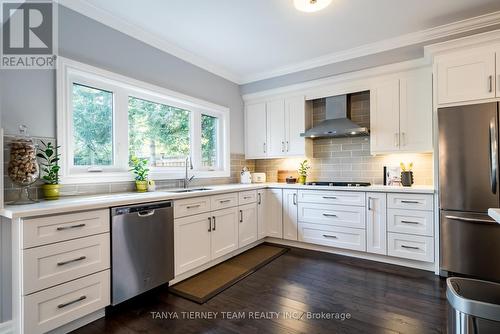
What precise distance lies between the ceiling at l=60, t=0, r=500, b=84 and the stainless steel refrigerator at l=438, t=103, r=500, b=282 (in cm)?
99

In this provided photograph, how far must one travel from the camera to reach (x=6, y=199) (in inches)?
74.5

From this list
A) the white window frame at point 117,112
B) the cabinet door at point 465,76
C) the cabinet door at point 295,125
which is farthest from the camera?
the cabinet door at point 295,125

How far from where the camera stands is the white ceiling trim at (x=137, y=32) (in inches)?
90.9

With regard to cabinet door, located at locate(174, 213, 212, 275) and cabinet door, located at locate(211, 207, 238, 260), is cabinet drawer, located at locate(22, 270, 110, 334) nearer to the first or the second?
cabinet door, located at locate(174, 213, 212, 275)

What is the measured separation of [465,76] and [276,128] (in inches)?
91.7

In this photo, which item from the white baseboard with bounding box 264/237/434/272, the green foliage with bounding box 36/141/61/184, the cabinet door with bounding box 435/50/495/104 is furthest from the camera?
the white baseboard with bounding box 264/237/434/272

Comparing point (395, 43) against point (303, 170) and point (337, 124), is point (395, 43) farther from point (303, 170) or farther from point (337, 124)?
point (303, 170)

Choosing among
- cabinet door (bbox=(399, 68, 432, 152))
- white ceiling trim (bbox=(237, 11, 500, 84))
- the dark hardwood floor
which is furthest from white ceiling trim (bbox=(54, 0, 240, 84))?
the dark hardwood floor

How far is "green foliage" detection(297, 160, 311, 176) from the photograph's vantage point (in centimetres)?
402

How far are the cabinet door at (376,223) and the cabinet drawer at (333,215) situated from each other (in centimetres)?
8

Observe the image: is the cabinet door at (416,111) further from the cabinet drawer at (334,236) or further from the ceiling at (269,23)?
the cabinet drawer at (334,236)

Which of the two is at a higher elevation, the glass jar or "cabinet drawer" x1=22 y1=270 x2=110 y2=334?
the glass jar

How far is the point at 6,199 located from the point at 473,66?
4112 mm

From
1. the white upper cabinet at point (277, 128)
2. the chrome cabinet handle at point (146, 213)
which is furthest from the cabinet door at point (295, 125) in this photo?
the chrome cabinet handle at point (146, 213)
